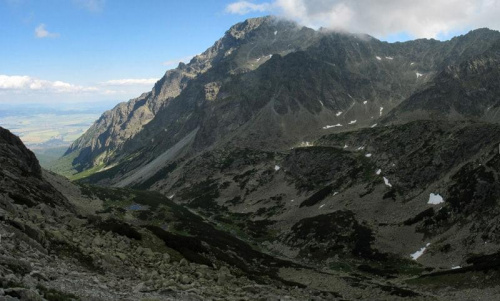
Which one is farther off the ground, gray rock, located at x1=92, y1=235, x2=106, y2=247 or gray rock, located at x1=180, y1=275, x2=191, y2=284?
gray rock, located at x1=92, y1=235, x2=106, y2=247

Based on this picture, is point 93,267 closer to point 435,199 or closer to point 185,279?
point 185,279

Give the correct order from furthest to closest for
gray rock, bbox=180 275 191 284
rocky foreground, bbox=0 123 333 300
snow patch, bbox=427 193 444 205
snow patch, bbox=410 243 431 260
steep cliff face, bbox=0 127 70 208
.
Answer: snow patch, bbox=427 193 444 205
snow patch, bbox=410 243 431 260
steep cliff face, bbox=0 127 70 208
gray rock, bbox=180 275 191 284
rocky foreground, bbox=0 123 333 300

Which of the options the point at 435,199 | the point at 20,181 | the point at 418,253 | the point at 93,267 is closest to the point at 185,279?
the point at 93,267

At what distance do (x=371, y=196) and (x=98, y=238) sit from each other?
118431mm

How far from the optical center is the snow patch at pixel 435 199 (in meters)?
117

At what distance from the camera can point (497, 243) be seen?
84250mm

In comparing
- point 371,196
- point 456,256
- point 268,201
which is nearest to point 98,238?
point 456,256

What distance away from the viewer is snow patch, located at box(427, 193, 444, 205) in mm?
117100

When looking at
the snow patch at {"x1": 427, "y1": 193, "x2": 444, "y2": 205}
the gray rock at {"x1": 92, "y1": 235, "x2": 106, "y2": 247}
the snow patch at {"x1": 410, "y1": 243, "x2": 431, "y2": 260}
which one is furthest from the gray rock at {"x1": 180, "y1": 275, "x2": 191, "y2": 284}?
the snow patch at {"x1": 427, "y1": 193, "x2": 444, "y2": 205}

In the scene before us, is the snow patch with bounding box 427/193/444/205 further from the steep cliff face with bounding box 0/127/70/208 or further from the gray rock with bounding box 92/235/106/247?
the gray rock with bounding box 92/235/106/247

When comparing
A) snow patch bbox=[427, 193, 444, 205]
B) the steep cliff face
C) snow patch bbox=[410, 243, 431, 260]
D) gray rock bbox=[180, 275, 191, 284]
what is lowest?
snow patch bbox=[410, 243, 431, 260]

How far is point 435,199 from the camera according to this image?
119812mm

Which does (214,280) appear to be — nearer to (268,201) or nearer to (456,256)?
(456,256)

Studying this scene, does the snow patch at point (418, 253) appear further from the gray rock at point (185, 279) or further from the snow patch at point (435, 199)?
the gray rock at point (185, 279)
